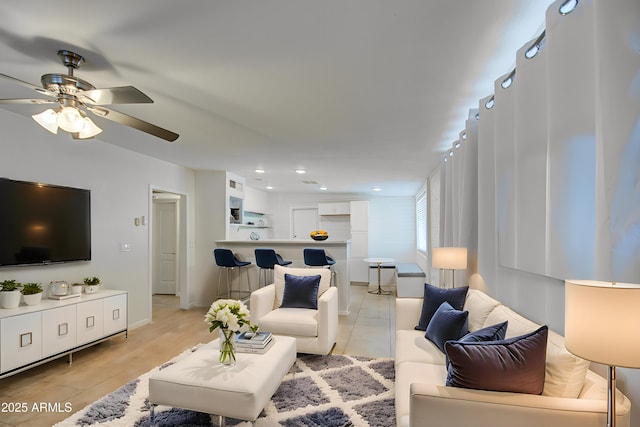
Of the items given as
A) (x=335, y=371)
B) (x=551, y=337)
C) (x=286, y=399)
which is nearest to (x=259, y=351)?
(x=286, y=399)

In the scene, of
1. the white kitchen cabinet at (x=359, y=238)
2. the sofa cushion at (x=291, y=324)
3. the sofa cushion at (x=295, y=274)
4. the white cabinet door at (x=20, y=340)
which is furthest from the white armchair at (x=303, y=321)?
the white kitchen cabinet at (x=359, y=238)

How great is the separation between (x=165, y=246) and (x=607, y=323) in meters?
7.18

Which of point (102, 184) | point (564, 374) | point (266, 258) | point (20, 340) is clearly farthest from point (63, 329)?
point (564, 374)

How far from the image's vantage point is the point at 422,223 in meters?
7.25

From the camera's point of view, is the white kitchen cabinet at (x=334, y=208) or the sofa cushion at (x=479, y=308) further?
the white kitchen cabinet at (x=334, y=208)

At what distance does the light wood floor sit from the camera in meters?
2.54

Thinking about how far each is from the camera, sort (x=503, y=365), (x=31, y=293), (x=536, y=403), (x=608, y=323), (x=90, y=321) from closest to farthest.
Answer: (x=608, y=323), (x=536, y=403), (x=503, y=365), (x=31, y=293), (x=90, y=321)

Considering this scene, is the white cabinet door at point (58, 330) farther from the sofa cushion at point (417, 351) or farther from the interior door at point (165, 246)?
the interior door at point (165, 246)

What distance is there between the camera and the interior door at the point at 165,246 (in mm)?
6848

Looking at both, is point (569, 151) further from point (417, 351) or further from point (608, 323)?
point (417, 351)

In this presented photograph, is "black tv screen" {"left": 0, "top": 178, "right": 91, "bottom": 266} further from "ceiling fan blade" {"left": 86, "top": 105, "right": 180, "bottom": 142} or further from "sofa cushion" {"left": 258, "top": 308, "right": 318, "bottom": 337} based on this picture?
"sofa cushion" {"left": 258, "top": 308, "right": 318, "bottom": 337}

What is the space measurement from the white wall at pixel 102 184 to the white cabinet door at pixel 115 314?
1.40 feet

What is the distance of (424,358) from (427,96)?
1.96 m

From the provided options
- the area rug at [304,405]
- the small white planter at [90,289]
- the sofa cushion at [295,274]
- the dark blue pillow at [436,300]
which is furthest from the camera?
the sofa cushion at [295,274]
